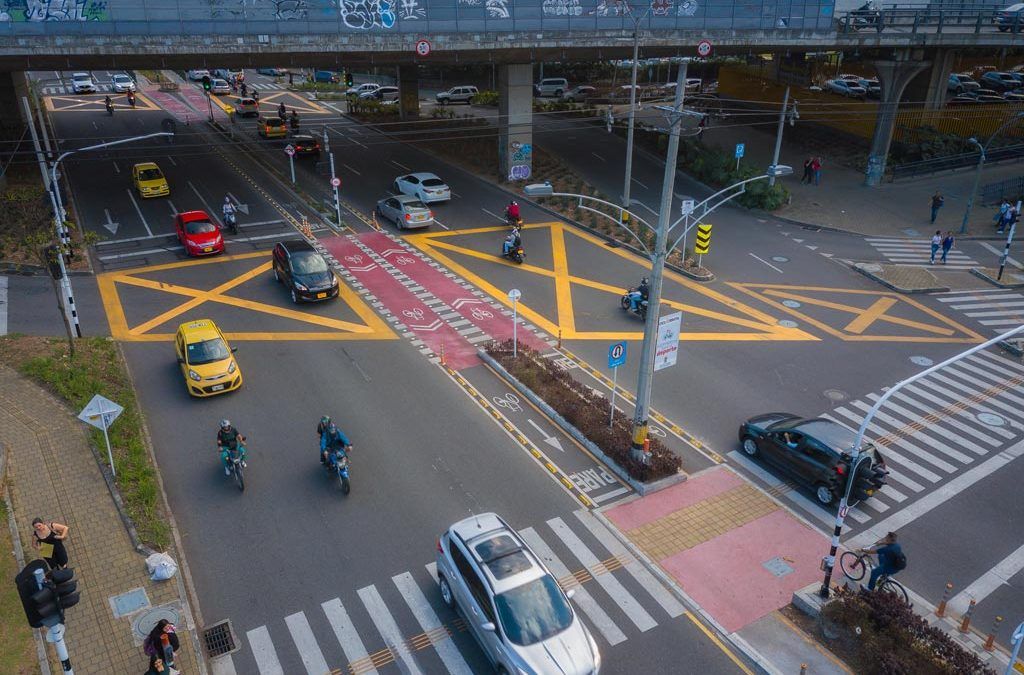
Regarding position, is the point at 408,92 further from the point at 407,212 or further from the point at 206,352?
the point at 206,352

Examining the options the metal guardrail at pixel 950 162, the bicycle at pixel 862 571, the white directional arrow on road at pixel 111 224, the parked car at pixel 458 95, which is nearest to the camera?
the bicycle at pixel 862 571

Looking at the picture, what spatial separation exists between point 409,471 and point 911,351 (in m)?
18.6

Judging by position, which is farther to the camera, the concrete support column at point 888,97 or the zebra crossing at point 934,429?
the concrete support column at point 888,97

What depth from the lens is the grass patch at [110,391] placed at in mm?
16609

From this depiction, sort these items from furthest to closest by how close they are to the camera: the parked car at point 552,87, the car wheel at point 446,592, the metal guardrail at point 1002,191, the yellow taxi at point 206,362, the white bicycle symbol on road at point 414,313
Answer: the parked car at point 552,87, the metal guardrail at point 1002,191, the white bicycle symbol on road at point 414,313, the yellow taxi at point 206,362, the car wheel at point 446,592

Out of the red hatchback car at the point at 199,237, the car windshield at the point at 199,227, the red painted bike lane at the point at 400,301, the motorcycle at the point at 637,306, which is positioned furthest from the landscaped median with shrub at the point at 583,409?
the car windshield at the point at 199,227

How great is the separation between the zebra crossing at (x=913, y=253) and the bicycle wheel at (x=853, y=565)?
24.5 metres

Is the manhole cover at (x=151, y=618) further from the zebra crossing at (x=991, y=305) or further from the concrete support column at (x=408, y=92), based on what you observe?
the concrete support column at (x=408, y=92)

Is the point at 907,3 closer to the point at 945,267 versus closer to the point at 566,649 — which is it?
the point at 945,267

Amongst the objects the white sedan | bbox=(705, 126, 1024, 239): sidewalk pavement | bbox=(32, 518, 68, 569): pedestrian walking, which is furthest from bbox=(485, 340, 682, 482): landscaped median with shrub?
bbox=(705, 126, 1024, 239): sidewalk pavement

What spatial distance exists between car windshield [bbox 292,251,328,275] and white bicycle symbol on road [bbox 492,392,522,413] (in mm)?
10492

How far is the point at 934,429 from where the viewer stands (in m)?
21.4

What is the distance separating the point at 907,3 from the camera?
161 ft

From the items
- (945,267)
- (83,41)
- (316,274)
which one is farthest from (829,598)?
(83,41)
